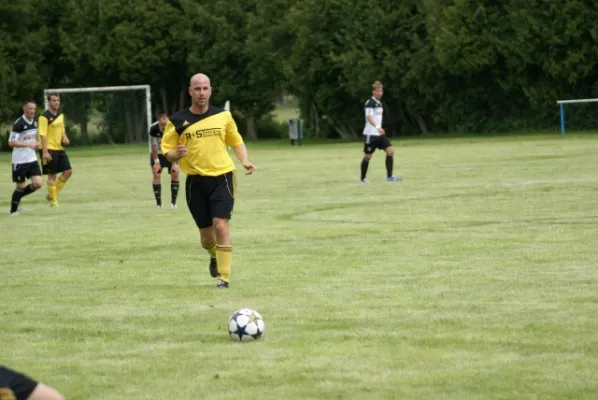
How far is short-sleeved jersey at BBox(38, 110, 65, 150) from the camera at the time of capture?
982 inches

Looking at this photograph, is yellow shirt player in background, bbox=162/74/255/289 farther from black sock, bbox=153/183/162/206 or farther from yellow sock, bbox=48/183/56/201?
yellow sock, bbox=48/183/56/201

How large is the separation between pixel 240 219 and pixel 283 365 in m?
11.9

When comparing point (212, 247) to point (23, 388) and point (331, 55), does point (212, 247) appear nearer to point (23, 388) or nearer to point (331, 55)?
point (23, 388)

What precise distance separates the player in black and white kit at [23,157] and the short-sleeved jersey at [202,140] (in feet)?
35.8

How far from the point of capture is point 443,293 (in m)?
11.2

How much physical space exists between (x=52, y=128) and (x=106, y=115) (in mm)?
29947

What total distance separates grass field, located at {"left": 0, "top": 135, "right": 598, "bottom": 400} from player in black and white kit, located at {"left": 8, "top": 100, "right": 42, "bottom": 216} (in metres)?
0.45

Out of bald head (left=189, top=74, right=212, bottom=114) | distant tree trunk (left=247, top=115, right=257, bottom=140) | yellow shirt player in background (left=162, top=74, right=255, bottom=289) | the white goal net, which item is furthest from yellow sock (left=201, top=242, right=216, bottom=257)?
distant tree trunk (left=247, top=115, right=257, bottom=140)

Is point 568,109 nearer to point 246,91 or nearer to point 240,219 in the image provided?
point 246,91

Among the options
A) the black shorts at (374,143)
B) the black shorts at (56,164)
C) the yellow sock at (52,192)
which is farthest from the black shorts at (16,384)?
the black shorts at (374,143)

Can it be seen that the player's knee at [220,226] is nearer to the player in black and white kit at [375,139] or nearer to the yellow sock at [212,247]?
the yellow sock at [212,247]

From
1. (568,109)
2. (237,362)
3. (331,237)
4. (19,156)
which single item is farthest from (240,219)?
(568,109)

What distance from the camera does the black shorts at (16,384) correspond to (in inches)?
205

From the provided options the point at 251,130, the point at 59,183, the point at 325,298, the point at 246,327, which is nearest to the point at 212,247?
the point at 325,298
